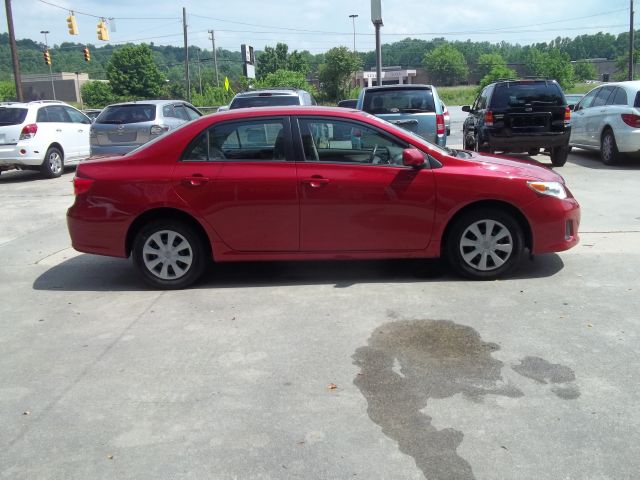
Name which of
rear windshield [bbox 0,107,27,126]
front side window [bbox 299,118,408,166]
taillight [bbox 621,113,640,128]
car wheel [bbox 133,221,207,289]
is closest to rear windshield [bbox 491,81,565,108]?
taillight [bbox 621,113,640,128]

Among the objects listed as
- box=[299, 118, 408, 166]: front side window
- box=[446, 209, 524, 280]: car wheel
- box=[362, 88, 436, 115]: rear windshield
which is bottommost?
box=[446, 209, 524, 280]: car wheel

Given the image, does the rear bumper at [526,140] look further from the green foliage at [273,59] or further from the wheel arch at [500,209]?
the green foliage at [273,59]

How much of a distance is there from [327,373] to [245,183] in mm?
2257

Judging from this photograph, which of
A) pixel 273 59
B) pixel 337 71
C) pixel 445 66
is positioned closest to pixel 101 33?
pixel 337 71

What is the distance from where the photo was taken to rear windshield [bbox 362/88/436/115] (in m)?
11.7

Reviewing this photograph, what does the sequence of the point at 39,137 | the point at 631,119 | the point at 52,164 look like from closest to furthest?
1. the point at 631,119
2. the point at 39,137
3. the point at 52,164

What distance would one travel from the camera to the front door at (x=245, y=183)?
5746 mm

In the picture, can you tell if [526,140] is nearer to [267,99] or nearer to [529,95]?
Answer: [529,95]

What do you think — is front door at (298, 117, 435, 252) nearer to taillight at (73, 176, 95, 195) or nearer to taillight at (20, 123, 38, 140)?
taillight at (73, 176, 95, 195)

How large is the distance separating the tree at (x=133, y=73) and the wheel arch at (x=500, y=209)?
96180mm

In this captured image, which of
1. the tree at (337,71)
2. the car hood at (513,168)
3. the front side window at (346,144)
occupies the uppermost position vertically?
the tree at (337,71)

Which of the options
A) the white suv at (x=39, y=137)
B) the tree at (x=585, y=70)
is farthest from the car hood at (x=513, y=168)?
the tree at (x=585, y=70)

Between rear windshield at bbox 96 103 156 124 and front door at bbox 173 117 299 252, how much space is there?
324 inches

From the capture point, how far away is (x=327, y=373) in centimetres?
410
